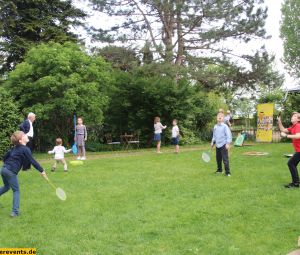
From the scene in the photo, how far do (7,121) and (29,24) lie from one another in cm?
1073

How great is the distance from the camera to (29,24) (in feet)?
89.4

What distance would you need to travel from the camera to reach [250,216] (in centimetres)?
734

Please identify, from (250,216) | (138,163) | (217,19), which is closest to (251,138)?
(217,19)

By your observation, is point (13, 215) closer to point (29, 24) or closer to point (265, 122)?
point (265, 122)

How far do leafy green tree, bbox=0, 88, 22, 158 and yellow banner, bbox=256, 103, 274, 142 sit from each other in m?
14.1

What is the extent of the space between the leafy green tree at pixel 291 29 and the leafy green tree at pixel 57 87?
32.1m

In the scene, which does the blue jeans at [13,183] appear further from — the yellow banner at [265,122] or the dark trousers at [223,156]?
the yellow banner at [265,122]

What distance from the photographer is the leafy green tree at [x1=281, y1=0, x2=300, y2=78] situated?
46656mm

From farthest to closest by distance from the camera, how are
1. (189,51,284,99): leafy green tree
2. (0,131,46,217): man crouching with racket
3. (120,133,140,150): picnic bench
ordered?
(189,51,284,99): leafy green tree
(120,133,140,150): picnic bench
(0,131,46,217): man crouching with racket

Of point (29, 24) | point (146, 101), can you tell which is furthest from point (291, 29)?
point (29, 24)

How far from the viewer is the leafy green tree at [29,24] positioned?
27.1 metres

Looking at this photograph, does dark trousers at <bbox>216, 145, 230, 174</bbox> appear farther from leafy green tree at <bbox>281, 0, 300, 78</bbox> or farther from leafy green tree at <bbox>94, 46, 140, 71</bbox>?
leafy green tree at <bbox>281, 0, 300, 78</bbox>

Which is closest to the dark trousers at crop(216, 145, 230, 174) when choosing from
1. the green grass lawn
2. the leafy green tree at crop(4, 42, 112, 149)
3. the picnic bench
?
the green grass lawn

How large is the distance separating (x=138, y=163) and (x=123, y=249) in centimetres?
965
